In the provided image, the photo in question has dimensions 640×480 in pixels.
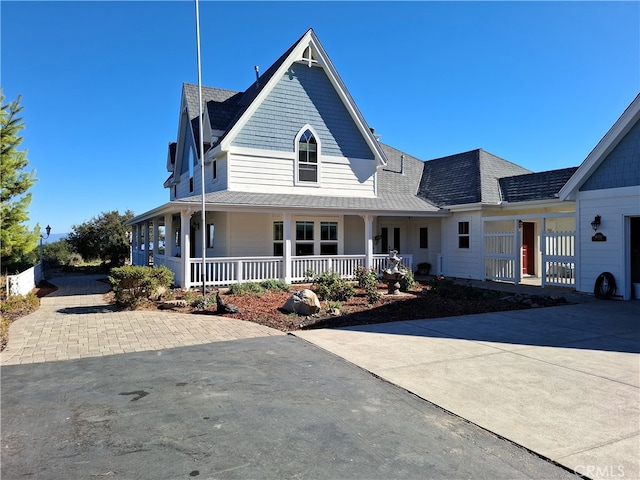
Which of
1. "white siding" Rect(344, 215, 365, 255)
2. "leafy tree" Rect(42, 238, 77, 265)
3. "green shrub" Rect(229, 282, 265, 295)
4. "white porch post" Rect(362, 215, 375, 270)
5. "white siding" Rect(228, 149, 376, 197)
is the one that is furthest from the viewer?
"leafy tree" Rect(42, 238, 77, 265)

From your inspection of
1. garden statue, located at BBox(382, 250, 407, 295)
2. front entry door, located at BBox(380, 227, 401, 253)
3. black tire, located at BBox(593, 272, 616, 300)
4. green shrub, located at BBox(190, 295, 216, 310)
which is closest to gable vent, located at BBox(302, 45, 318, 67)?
front entry door, located at BBox(380, 227, 401, 253)

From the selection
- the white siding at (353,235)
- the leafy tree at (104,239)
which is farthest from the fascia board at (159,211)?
the leafy tree at (104,239)

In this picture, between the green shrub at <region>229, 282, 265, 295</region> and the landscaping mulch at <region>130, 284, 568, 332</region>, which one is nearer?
the landscaping mulch at <region>130, 284, 568, 332</region>

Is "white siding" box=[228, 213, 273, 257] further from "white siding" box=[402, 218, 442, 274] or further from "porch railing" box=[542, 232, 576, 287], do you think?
"porch railing" box=[542, 232, 576, 287]

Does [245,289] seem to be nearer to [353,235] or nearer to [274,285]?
[274,285]

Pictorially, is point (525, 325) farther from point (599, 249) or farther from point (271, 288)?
point (271, 288)

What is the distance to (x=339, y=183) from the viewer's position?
18.9 metres

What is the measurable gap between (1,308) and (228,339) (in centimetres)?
646

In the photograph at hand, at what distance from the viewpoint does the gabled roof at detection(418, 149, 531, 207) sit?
19.0 meters

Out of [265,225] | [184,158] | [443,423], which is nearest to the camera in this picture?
[443,423]

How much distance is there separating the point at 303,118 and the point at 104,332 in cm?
1225

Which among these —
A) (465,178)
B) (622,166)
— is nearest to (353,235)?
(465,178)

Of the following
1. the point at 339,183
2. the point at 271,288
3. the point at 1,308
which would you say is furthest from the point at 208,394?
the point at 339,183

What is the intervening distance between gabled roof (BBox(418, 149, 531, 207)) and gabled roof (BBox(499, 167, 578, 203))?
0.47 meters
